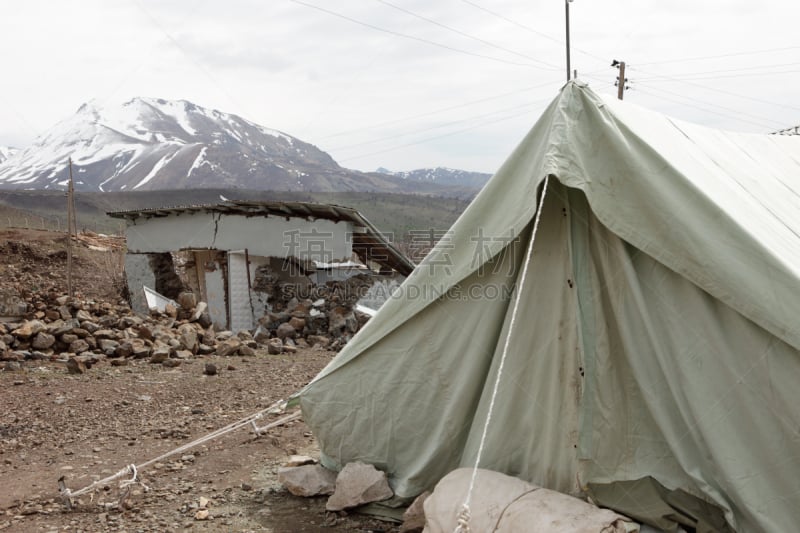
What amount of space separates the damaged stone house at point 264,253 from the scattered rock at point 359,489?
8.04m

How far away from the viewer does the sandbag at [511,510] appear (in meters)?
2.50

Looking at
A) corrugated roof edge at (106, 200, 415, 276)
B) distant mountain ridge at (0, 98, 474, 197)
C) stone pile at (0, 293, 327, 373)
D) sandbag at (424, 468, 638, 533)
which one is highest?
distant mountain ridge at (0, 98, 474, 197)

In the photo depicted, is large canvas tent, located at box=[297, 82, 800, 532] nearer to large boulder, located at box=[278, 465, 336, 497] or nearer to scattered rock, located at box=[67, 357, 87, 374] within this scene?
large boulder, located at box=[278, 465, 336, 497]

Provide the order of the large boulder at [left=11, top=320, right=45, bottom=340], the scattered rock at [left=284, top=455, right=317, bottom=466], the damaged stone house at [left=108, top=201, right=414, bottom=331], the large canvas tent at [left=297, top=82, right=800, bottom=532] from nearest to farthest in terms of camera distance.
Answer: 1. the large canvas tent at [left=297, top=82, right=800, bottom=532]
2. the scattered rock at [left=284, top=455, right=317, bottom=466]
3. the large boulder at [left=11, top=320, right=45, bottom=340]
4. the damaged stone house at [left=108, top=201, right=414, bottom=331]

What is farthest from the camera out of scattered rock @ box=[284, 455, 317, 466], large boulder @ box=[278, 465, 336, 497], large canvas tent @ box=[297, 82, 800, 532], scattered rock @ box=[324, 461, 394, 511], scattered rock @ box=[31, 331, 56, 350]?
scattered rock @ box=[31, 331, 56, 350]

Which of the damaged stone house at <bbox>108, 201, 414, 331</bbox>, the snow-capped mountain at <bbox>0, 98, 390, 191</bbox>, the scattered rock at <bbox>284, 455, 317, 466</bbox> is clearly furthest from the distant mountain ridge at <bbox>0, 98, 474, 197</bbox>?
the scattered rock at <bbox>284, 455, 317, 466</bbox>

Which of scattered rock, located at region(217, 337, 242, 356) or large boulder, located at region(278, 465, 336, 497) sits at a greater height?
large boulder, located at region(278, 465, 336, 497)

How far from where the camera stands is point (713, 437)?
9.02ft

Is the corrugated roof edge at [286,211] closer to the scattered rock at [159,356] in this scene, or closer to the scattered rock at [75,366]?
the scattered rock at [159,356]

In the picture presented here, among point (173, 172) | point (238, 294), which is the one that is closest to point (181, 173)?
point (173, 172)

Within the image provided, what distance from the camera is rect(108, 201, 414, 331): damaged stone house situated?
39.3ft

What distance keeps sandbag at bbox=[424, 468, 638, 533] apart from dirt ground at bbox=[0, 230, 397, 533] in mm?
654

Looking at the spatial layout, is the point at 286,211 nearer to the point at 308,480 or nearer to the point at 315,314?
the point at 315,314

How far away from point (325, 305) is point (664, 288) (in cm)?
946
